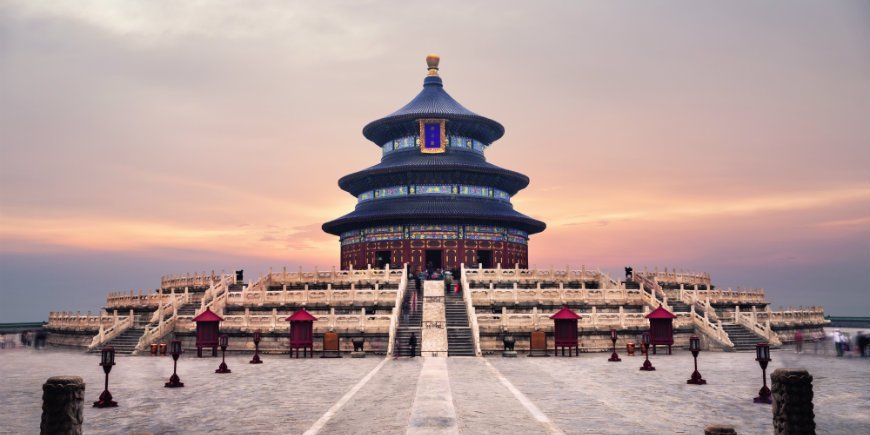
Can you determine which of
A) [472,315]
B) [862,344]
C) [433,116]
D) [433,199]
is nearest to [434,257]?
[433,199]

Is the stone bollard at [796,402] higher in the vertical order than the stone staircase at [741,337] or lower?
higher

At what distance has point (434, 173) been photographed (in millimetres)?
59906

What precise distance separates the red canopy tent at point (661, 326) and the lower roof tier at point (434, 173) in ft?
95.7

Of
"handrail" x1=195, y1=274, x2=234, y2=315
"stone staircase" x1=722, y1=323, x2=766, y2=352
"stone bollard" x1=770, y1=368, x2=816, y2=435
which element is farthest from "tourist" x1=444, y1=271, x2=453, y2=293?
"stone bollard" x1=770, y1=368, x2=816, y2=435

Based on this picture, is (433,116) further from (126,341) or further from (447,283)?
(126,341)

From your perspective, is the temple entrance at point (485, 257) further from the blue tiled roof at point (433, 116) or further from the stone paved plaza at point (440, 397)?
the stone paved plaza at point (440, 397)

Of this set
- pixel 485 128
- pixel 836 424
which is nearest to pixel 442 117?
pixel 485 128

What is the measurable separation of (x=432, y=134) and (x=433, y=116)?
1707 mm

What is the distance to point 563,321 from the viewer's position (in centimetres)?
3105

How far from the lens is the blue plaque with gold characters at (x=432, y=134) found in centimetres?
6256

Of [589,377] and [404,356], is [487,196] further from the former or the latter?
[589,377]

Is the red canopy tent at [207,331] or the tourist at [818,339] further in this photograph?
the tourist at [818,339]

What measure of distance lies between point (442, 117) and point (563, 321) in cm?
3480

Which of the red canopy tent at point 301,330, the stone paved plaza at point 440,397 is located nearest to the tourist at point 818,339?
the stone paved plaza at point 440,397
